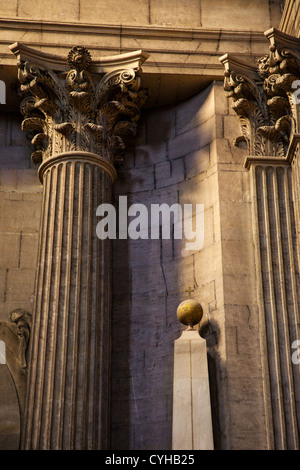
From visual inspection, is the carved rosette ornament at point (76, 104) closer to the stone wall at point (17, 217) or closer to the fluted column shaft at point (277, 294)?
the stone wall at point (17, 217)

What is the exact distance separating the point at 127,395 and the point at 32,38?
7.05 meters

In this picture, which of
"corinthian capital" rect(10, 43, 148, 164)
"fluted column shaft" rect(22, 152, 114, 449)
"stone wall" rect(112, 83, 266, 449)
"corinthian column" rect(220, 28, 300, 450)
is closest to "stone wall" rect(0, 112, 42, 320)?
"corinthian capital" rect(10, 43, 148, 164)

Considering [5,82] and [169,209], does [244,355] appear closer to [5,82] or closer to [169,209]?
[169,209]

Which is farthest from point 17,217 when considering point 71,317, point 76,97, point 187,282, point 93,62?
point 187,282

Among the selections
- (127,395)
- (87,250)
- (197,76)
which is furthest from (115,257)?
(197,76)

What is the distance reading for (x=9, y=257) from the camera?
17547 millimetres

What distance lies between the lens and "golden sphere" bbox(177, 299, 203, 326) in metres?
15.9

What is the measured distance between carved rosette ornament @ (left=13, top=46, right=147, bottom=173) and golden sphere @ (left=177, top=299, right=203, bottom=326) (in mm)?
3354

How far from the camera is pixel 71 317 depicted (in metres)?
15.9

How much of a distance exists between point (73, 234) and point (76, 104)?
256 centimetres

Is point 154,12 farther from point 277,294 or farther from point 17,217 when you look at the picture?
point 277,294

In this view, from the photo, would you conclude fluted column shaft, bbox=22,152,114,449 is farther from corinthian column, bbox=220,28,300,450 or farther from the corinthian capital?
corinthian column, bbox=220,28,300,450
